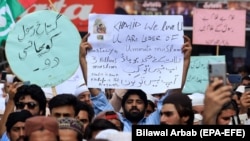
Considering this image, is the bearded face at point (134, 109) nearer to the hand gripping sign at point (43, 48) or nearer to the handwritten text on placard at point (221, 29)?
the hand gripping sign at point (43, 48)

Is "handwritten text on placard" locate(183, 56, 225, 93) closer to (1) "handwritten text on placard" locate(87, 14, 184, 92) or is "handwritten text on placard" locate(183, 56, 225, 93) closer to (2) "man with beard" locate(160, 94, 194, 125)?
(1) "handwritten text on placard" locate(87, 14, 184, 92)

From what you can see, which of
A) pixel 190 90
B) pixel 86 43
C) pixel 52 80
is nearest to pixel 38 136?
pixel 86 43

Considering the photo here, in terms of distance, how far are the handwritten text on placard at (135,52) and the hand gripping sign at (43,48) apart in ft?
2.08

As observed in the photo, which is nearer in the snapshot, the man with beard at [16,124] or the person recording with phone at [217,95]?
the person recording with phone at [217,95]

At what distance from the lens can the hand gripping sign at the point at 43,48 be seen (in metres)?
7.61

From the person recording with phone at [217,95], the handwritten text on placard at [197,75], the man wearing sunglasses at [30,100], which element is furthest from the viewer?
the handwritten text on placard at [197,75]

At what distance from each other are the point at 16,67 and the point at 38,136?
266 centimetres

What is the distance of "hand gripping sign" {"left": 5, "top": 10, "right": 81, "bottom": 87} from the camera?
7613mm

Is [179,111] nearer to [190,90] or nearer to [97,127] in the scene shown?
[97,127]

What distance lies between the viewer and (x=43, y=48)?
775cm

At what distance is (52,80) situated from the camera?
24.8 ft

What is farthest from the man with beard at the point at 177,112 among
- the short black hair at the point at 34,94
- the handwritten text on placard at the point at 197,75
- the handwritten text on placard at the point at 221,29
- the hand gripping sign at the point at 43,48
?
the handwritten text on placard at the point at 221,29

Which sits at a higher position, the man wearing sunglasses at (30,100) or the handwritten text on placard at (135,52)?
the handwritten text on placard at (135,52)

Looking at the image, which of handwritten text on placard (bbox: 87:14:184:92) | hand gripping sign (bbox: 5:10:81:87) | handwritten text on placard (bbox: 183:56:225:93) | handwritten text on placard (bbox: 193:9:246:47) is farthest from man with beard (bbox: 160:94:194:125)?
handwritten text on placard (bbox: 193:9:246:47)
